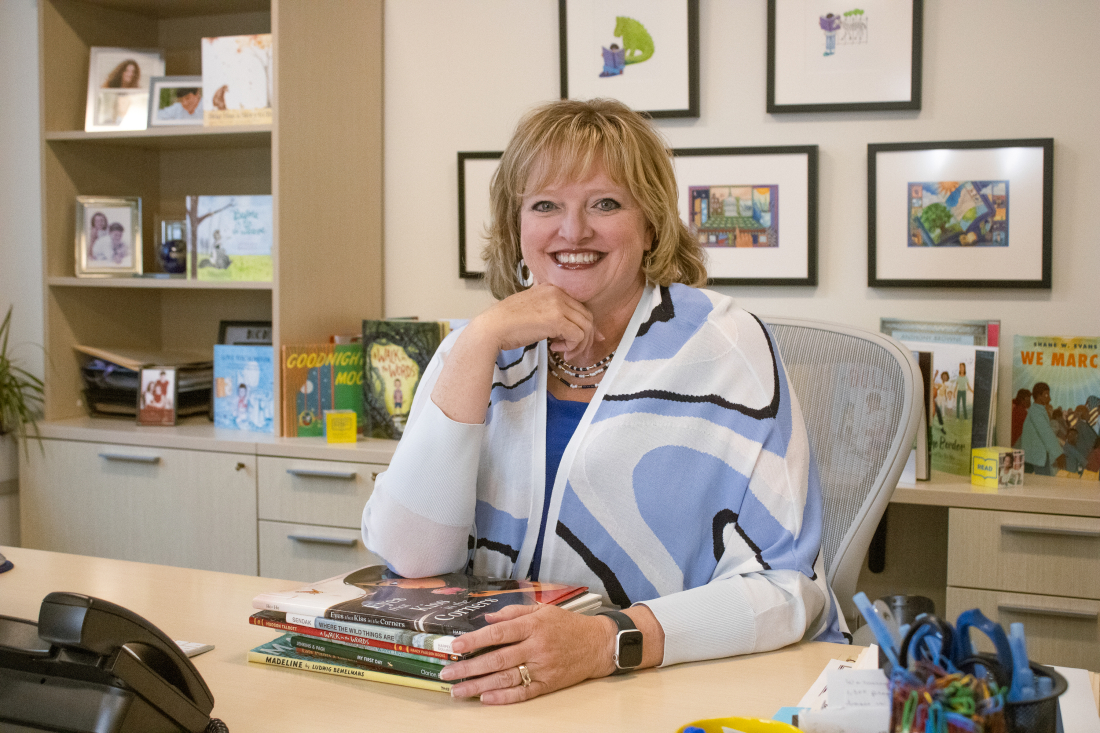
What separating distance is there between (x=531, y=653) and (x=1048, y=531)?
144 cm

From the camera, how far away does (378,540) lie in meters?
1.27

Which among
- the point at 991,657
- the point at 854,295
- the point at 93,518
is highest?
the point at 854,295

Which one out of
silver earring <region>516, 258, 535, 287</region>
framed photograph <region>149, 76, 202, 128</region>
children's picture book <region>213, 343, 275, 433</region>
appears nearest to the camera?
silver earring <region>516, 258, 535, 287</region>

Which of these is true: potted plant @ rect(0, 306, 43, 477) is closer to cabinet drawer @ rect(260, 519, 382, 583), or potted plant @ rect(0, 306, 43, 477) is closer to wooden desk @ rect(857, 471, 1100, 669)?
cabinet drawer @ rect(260, 519, 382, 583)

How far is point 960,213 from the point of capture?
235cm

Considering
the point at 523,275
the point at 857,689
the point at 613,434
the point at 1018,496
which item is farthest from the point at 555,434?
the point at 1018,496

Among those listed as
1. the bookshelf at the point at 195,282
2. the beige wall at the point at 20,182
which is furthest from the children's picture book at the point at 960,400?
the beige wall at the point at 20,182

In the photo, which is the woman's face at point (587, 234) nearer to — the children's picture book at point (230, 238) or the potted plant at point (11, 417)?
the children's picture book at point (230, 238)

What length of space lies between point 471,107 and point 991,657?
2389 millimetres

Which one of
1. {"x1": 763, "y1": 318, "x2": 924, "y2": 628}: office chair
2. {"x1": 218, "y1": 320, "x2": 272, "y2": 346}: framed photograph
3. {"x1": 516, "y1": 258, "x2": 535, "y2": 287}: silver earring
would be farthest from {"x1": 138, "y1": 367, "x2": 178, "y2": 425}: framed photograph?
{"x1": 763, "y1": 318, "x2": 924, "y2": 628}: office chair

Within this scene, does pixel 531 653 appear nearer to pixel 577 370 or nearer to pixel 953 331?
pixel 577 370

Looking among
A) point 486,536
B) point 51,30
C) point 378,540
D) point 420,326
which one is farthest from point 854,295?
point 51,30

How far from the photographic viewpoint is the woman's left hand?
948 mm

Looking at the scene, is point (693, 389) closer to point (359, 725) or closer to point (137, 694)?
point (359, 725)
